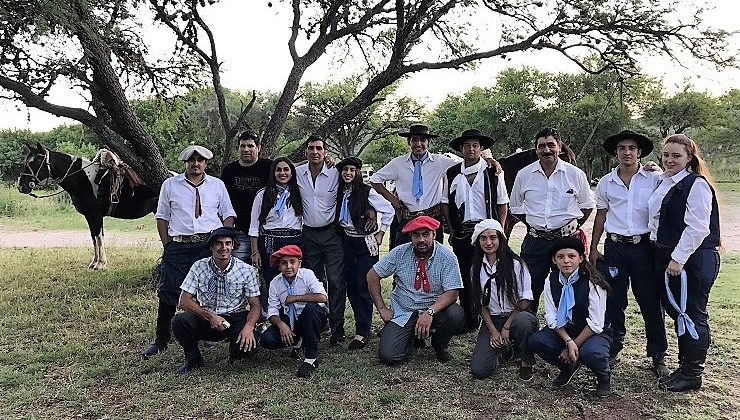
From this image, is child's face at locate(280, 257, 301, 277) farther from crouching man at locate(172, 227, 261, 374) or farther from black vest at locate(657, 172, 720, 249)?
black vest at locate(657, 172, 720, 249)

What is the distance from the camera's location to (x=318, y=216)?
5.58 meters

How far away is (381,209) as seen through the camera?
5.64 metres

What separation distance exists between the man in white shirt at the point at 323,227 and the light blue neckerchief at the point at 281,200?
0.19 metres

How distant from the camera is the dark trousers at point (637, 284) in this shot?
4.72 m

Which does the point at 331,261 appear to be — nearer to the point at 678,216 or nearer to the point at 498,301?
the point at 498,301

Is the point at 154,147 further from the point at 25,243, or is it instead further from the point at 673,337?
the point at 25,243

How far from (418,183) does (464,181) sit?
1.38 ft

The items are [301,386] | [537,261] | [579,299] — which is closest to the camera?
[579,299]

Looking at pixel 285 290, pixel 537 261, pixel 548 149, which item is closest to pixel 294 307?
pixel 285 290

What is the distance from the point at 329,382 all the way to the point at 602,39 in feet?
19.3

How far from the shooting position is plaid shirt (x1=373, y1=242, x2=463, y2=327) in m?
5.08

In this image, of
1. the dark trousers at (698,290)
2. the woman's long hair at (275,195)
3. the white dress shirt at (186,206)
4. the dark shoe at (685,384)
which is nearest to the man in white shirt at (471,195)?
the woman's long hair at (275,195)

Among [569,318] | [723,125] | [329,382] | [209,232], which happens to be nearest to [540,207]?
[569,318]

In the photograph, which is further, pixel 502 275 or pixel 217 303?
pixel 217 303
